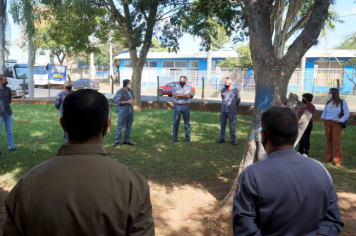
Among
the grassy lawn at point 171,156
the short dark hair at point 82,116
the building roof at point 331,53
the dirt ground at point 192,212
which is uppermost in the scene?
the building roof at point 331,53

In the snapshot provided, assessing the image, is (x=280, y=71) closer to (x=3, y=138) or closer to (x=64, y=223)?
(x=64, y=223)

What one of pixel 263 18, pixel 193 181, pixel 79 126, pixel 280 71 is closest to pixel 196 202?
pixel 193 181

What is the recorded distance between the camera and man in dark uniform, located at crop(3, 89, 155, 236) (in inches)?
56.7

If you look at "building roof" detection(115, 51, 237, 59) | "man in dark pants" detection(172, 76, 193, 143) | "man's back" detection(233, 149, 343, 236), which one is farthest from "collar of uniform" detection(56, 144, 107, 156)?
"building roof" detection(115, 51, 237, 59)

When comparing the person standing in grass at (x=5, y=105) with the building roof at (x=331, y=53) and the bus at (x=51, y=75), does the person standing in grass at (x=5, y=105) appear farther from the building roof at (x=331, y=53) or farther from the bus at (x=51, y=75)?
the bus at (x=51, y=75)

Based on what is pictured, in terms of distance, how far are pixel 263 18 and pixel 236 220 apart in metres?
3.49

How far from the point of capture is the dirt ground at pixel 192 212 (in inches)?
163

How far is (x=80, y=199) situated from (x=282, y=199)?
113cm

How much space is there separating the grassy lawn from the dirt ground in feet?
0.06

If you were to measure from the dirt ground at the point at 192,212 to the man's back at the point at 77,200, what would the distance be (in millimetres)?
2751

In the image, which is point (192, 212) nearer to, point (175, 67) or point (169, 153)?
point (169, 153)

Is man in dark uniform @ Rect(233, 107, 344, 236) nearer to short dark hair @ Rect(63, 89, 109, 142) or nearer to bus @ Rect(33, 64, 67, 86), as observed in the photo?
short dark hair @ Rect(63, 89, 109, 142)

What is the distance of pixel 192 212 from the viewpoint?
15.3ft

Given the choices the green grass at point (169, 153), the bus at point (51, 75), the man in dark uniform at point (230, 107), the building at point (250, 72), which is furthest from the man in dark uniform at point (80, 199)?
the bus at point (51, 75)
